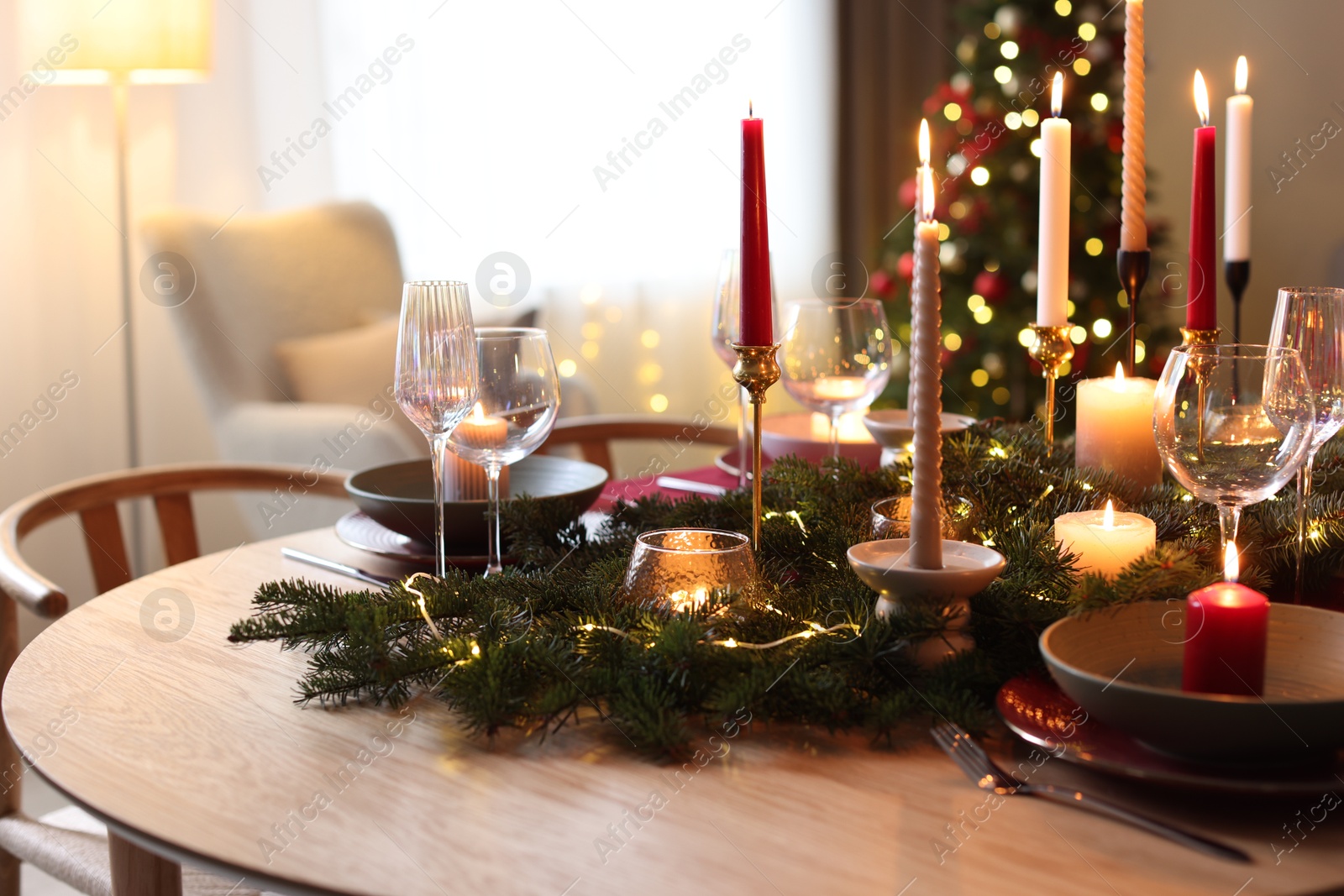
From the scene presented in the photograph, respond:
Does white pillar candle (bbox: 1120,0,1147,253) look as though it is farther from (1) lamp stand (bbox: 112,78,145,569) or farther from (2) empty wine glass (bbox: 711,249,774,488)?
(1) lamp stand (bbox: 112,78,145,569)

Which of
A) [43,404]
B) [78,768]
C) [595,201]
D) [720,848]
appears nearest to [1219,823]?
[720,848]

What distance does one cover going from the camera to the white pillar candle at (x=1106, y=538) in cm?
88

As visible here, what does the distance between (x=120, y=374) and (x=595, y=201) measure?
1.40 metres

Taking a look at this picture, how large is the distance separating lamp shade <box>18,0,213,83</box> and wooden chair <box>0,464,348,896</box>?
1.22 m

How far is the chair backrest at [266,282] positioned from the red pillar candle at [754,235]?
1848 millimetres

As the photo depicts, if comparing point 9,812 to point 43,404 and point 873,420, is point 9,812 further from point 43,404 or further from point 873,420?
point 43,404

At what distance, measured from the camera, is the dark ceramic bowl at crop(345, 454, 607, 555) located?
1127 mm

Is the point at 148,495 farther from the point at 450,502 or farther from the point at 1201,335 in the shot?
the point at 1201,335

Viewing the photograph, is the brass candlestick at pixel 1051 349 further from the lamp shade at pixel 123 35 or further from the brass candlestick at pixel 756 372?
the lamp shade at pixel 123 35

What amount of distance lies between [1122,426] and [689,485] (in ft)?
1.76

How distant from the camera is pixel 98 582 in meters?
1.57

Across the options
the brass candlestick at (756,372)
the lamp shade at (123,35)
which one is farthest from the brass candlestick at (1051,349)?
the lamp shade at (123,35)

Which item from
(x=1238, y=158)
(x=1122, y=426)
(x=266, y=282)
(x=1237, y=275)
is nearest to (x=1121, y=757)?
(x=1122, y=426)

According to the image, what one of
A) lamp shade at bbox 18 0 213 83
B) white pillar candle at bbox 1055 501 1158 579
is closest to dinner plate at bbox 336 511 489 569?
white pillar candle at bbox 1055 501 1158 579
